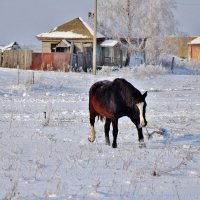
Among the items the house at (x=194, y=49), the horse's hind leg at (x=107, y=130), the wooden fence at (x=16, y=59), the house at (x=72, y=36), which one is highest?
the horse's hind leg at (x=107, y=130)

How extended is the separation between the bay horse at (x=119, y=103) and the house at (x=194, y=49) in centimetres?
7731

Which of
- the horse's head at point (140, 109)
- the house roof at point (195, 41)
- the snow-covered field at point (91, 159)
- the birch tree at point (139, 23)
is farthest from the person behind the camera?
the house roof at point (195, 41)

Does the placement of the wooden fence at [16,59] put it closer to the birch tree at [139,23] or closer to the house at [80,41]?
the house at [80,41]

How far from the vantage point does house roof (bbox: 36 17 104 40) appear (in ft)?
191

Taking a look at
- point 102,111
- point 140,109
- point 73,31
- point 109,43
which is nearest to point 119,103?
point 140,109

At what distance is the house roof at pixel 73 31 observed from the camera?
58256mm

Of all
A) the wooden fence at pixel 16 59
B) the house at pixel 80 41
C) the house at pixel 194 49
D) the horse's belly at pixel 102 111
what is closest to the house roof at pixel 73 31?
the house at pixel 80 41

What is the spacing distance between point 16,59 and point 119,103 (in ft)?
125

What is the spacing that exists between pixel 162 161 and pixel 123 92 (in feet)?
8.42

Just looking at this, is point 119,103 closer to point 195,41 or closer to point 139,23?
point 139,23

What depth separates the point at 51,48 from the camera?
60094 millimetres

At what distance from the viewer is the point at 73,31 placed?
59.6 metres

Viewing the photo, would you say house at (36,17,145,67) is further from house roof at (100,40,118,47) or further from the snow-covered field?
the snow-covered field

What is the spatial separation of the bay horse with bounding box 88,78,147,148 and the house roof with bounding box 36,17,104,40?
4600 centimetres
